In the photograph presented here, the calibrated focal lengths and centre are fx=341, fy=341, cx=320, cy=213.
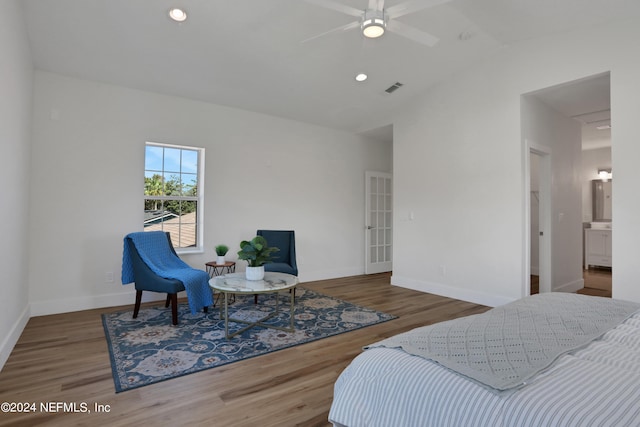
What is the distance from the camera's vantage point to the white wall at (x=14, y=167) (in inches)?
97.0

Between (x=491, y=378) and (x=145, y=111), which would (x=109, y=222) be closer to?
(x=145, y=111)

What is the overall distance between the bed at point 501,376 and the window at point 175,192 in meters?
3.92

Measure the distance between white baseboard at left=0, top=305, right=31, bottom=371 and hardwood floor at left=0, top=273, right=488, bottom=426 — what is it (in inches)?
2.1

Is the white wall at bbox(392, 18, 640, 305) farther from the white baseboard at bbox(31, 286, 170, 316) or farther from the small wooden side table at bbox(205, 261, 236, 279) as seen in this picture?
the white baseboard at bbox(31, 286, 170, 316)

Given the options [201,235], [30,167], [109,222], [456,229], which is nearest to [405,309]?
[456,229]

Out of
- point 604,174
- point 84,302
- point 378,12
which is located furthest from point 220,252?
point 604,174

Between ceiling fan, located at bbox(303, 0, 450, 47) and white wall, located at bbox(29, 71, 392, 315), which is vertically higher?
ceiling fan, located at bbox(303, 0, 450, 47)

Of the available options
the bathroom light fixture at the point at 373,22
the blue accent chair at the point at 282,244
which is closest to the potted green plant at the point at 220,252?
the blue accent chair at the point at 282,244

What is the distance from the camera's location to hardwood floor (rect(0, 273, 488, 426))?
191 cm

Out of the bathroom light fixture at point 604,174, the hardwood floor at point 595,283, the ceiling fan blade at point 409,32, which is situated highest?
the ceiling fan blade at point 409,32

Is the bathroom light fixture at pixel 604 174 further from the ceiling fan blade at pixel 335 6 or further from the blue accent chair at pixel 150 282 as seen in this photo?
the blue accent chair at pixel 150 282

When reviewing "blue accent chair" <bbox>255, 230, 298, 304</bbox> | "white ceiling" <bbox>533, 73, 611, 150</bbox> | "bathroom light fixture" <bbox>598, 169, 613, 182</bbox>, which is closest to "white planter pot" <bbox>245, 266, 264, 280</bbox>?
"blue accent chair" <bbox>255, 230, 298, 304</bbox>

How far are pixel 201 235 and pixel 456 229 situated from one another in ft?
11.6

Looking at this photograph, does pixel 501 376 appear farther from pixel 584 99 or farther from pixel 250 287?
pixel 584 99
